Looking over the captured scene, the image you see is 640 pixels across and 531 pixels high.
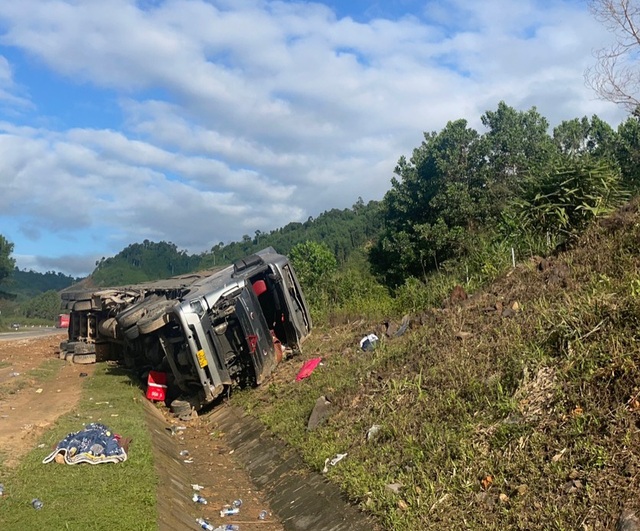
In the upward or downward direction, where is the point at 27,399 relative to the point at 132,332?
downward

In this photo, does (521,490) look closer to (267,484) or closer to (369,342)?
(267,484)

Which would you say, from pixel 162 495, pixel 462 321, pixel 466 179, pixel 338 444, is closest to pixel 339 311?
pixel 462 321

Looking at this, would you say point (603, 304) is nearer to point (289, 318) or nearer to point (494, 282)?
point (494, 282)

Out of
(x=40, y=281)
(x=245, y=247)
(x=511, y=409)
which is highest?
(x=40, y=281)

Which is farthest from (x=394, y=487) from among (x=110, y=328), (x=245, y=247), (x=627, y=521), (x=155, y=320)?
(x=245, y=247)

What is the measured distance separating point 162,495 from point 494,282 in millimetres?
6066

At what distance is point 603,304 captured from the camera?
551cm

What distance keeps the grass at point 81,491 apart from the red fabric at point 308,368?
316 cm

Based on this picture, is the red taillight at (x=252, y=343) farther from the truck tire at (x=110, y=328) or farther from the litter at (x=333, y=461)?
the truck tire at (x=110, y=328)

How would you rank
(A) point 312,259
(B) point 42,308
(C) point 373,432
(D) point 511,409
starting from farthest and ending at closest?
(B) point 42,308 < (A) point 312,259 < (C) point 373,432 < (D) point 511,409

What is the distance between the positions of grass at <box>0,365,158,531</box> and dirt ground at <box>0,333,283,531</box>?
302 mm

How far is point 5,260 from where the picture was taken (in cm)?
5338

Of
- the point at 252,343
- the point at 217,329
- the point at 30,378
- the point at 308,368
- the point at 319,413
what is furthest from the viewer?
the point at 30,378

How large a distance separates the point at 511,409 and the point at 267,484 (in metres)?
3.60
